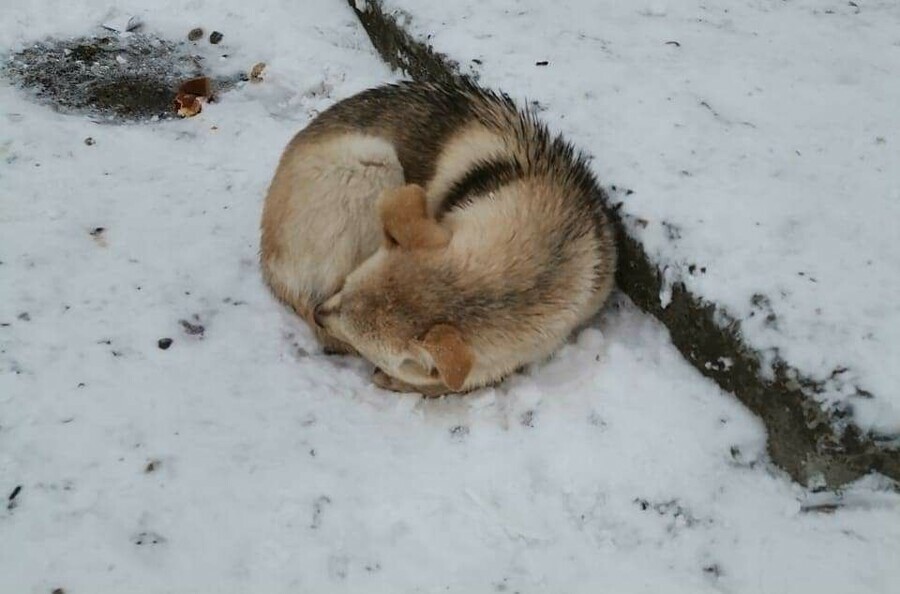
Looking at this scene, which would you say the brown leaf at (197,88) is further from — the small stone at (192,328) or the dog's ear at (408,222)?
the dog's ear at (408,222)

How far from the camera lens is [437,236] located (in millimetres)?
3053

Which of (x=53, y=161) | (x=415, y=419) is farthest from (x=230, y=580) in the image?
(x=53, y=161)

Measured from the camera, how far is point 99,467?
3.04 metres

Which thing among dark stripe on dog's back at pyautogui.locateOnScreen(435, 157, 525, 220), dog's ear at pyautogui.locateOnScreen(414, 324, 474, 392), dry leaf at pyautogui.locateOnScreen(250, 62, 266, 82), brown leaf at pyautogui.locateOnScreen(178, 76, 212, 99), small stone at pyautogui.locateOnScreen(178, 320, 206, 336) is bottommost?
small stone at pyautogui.locateOnScreen(178, 320, 206, 336)

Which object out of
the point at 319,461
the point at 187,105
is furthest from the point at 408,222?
the point at 187,105

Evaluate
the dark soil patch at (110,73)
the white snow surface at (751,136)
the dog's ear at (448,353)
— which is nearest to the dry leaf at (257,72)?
the dark soil patch at (110,73)

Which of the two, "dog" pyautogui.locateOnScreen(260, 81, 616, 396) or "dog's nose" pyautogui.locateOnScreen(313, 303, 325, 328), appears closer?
"dog" pyautogui.locateOnScreen(260, 81, 616, 396)

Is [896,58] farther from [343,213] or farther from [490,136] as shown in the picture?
[343,213]

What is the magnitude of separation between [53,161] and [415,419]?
289 centimetres

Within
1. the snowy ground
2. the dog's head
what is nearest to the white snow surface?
the snowy ground

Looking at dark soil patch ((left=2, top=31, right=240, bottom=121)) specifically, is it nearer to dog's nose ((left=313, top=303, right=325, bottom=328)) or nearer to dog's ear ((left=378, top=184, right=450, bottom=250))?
dog's nose ((left=313, top=303, right=325, bottom=328))

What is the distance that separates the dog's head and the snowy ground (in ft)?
1.51

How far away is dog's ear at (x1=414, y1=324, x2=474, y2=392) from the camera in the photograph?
2.77 m

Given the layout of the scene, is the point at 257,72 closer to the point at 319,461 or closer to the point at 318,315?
the point at 318,315
